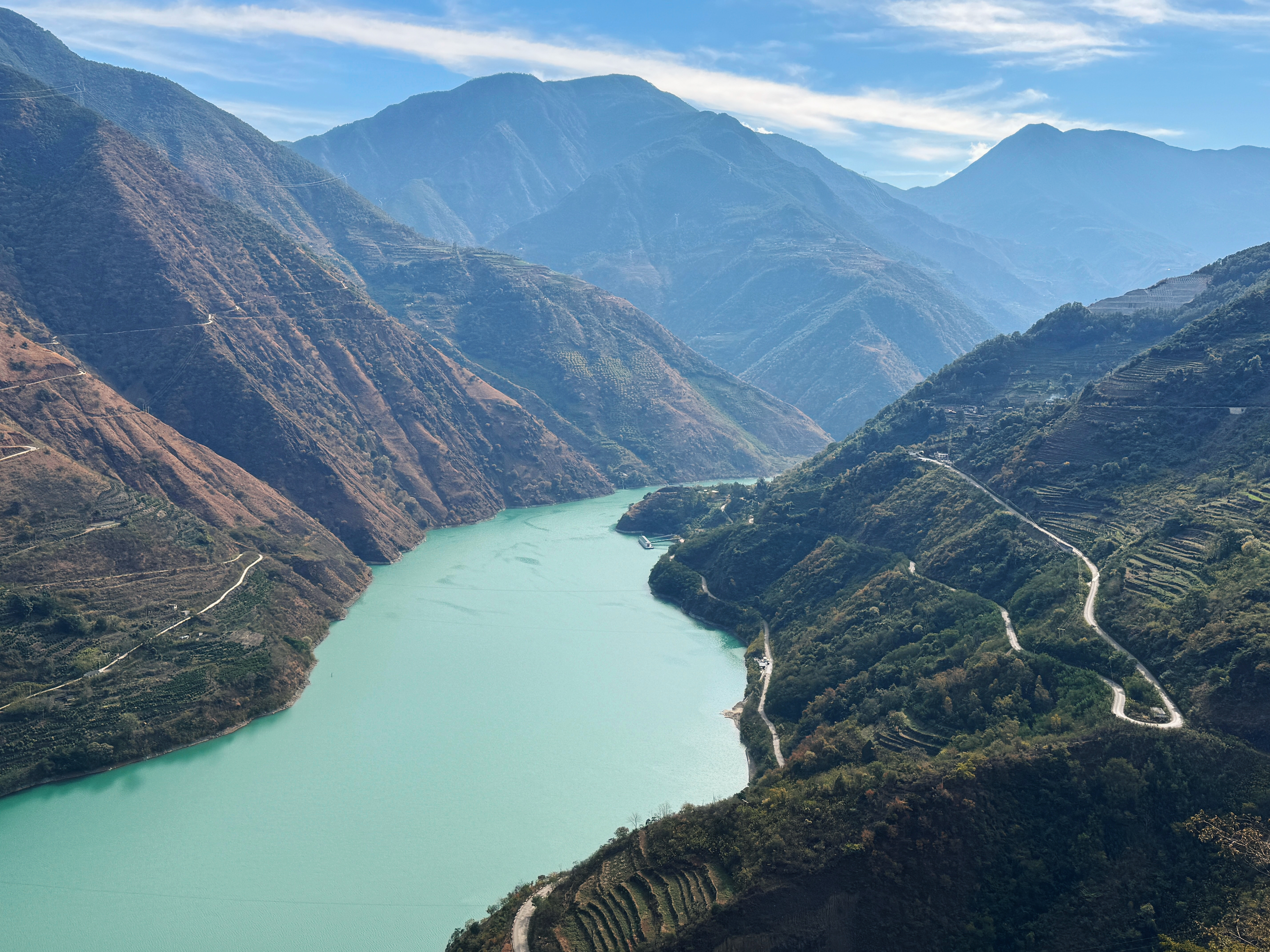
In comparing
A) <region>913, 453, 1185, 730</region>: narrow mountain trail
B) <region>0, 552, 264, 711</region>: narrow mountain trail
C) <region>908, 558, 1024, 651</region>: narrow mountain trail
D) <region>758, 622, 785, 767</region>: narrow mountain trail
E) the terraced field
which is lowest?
<region>0, 552, 264, 711</region>: narrow mountain trail

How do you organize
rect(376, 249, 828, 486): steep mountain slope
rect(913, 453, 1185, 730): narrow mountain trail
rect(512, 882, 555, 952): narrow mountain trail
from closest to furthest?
rect(512, 882, 555, 952): narrow mountain trail
rect(913, 453, 1185, 730): narrow mountain trail
rect(376, 249, 828, 486): steep mountain slope

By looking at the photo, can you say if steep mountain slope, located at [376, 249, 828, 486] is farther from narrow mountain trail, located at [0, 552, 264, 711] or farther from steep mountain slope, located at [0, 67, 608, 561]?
narrow mountain trail, located at [0, 552, 264, 711]

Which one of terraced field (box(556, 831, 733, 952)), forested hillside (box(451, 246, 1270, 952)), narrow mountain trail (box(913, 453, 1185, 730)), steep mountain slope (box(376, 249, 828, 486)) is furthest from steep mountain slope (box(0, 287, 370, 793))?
steep mountain slope (box(376, 249, 828, 486))

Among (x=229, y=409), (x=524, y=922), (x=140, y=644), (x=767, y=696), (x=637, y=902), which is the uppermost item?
(x=637, y=902)

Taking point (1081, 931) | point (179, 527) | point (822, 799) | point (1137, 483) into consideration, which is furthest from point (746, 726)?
point (179, 527)

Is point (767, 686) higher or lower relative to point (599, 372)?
higher

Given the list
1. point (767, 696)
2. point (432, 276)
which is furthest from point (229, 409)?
point (432, 276)

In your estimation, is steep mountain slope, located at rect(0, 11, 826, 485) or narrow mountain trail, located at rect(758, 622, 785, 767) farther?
steep mountain slope, located at rect(0, 11, 826, 485)

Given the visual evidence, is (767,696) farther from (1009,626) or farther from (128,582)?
(128,582)
